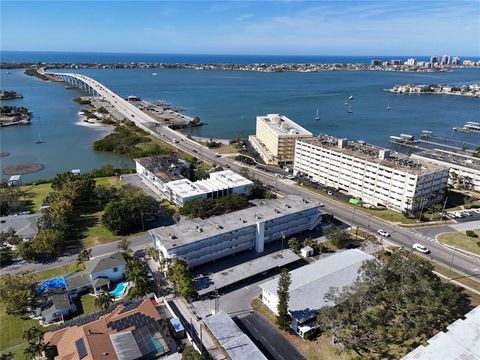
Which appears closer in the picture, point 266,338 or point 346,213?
point 266,338

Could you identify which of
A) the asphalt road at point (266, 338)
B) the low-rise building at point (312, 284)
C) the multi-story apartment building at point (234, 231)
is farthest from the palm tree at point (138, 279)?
the low-rise building at point (312, 284)

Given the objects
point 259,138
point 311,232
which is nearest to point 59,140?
point 259,138

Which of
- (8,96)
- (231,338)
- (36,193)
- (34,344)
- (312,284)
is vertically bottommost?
(36,193)

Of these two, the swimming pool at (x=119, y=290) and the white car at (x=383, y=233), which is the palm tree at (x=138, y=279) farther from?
the white car at (x=383, y=233)

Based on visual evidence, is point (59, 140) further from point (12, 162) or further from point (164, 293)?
point (164, 293)

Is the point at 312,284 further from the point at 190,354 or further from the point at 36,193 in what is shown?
the point at 36,193

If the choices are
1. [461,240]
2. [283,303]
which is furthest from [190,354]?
[461,240]
